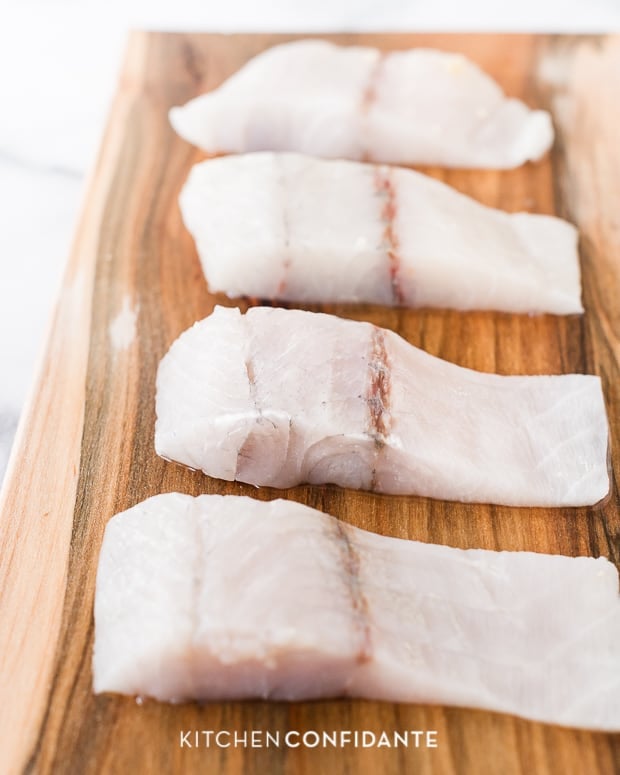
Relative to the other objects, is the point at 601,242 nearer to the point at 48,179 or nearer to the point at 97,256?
the point at 97,256

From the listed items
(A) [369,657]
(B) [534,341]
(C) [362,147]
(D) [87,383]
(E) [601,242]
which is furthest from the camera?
(C) [362,147]

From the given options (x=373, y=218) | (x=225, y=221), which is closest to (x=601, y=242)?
(x=373, y=218)

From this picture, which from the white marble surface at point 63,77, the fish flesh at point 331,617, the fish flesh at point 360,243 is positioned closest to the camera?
the fish flesh at point 331,617

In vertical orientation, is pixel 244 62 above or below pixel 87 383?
above

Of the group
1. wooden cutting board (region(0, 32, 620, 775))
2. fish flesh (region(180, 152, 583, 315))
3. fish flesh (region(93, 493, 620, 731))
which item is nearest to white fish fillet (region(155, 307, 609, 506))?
wooden cutting board (region(0, 32, 620, 775))

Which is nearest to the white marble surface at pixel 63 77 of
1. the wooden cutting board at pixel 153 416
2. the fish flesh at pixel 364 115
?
the wooden cutting board at pixel 153 416

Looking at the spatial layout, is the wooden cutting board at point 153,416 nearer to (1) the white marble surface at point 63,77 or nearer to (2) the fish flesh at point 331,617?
(2) the fish flesh at point 331,617

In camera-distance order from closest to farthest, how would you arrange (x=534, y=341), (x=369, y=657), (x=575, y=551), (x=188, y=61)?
(x=369, y=657) < (x=575, y=551) < (x=534, y=341) < (x=188, y=61)
